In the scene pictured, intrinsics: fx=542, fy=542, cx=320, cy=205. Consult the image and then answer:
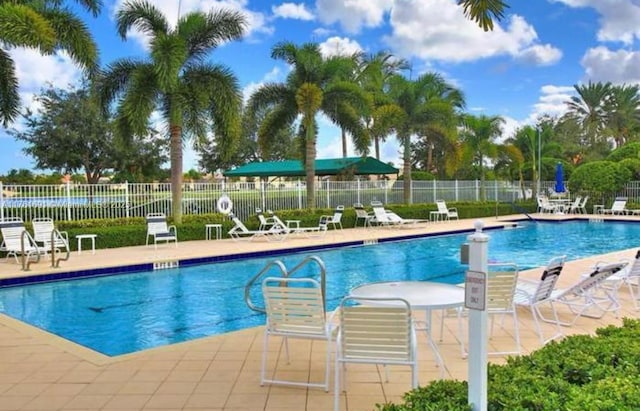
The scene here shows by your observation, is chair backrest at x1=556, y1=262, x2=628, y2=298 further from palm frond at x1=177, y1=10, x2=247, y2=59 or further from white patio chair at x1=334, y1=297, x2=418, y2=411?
palm frond at x1=177, y1=10, x2=247, y2=59

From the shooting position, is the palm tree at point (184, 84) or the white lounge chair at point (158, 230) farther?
the palm tree at point (184, 84)

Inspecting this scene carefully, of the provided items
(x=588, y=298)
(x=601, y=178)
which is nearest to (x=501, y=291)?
(x=588, y=298)

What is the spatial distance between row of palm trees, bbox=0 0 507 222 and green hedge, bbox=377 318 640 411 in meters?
10.5

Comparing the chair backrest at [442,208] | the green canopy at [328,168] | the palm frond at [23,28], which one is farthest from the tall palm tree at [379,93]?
the palm frond at [23,28]

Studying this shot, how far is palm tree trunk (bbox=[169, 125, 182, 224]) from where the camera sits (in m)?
15.0

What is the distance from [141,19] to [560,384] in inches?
582

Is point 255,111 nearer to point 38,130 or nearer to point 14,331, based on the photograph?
point 38,130

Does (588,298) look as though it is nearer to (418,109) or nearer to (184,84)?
(184,84)

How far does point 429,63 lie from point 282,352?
845 inches

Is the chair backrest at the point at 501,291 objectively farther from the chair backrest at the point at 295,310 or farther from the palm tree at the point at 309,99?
the palm tree at the point at 309,99

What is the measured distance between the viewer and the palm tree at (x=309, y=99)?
17.6m

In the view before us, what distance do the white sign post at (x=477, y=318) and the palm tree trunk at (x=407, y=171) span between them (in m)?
19.6

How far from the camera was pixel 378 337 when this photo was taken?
3.40 m

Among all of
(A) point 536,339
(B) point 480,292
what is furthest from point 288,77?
(B) point 480,292
